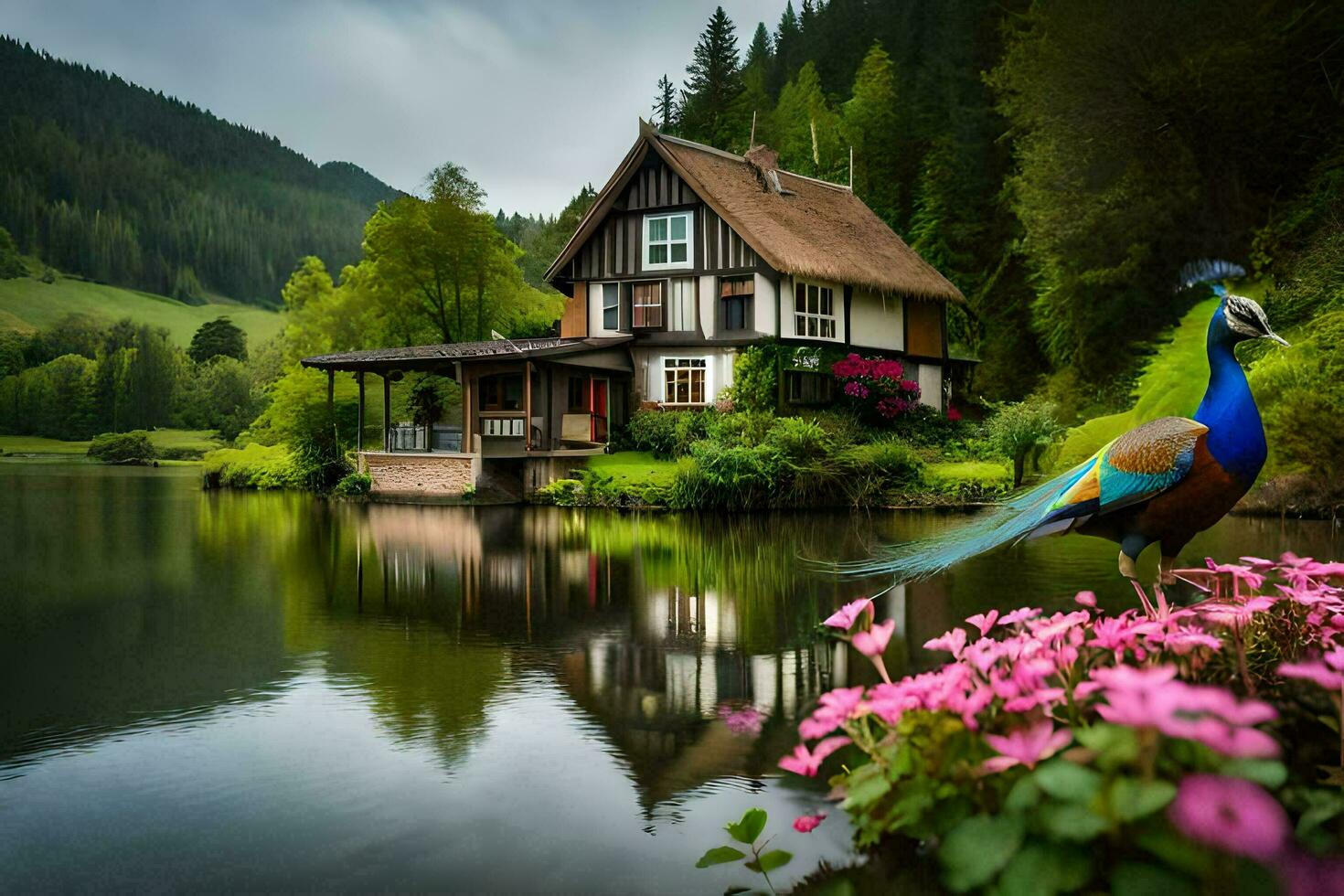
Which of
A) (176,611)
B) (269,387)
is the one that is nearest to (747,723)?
(176,611)

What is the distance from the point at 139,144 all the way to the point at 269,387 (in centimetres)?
13157

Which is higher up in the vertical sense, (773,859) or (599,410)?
(599,410)

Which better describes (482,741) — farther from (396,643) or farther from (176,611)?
(176,611)

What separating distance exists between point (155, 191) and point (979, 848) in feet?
529

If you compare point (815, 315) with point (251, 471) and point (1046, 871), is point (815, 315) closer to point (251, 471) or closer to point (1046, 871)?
point (251, 471)

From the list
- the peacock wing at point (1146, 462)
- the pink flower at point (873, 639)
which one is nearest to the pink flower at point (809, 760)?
the pink flower at point (873, 639)

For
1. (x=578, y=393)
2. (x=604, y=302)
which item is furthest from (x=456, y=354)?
(x=604, y=302)

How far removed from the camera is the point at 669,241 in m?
26.7

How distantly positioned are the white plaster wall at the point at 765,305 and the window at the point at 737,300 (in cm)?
18

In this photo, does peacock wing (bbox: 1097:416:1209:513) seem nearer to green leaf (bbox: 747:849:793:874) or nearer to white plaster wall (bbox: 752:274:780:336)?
green leaf (bbox: 747:849:793:874)

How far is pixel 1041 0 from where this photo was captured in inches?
1065

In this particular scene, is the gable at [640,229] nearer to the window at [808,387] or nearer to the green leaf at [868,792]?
the window at [808,387]

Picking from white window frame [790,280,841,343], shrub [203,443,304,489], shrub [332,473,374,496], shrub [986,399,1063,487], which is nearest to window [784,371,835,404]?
white window frame [790,280,841,343]

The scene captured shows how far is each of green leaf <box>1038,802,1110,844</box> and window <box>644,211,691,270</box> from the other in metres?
25.5
